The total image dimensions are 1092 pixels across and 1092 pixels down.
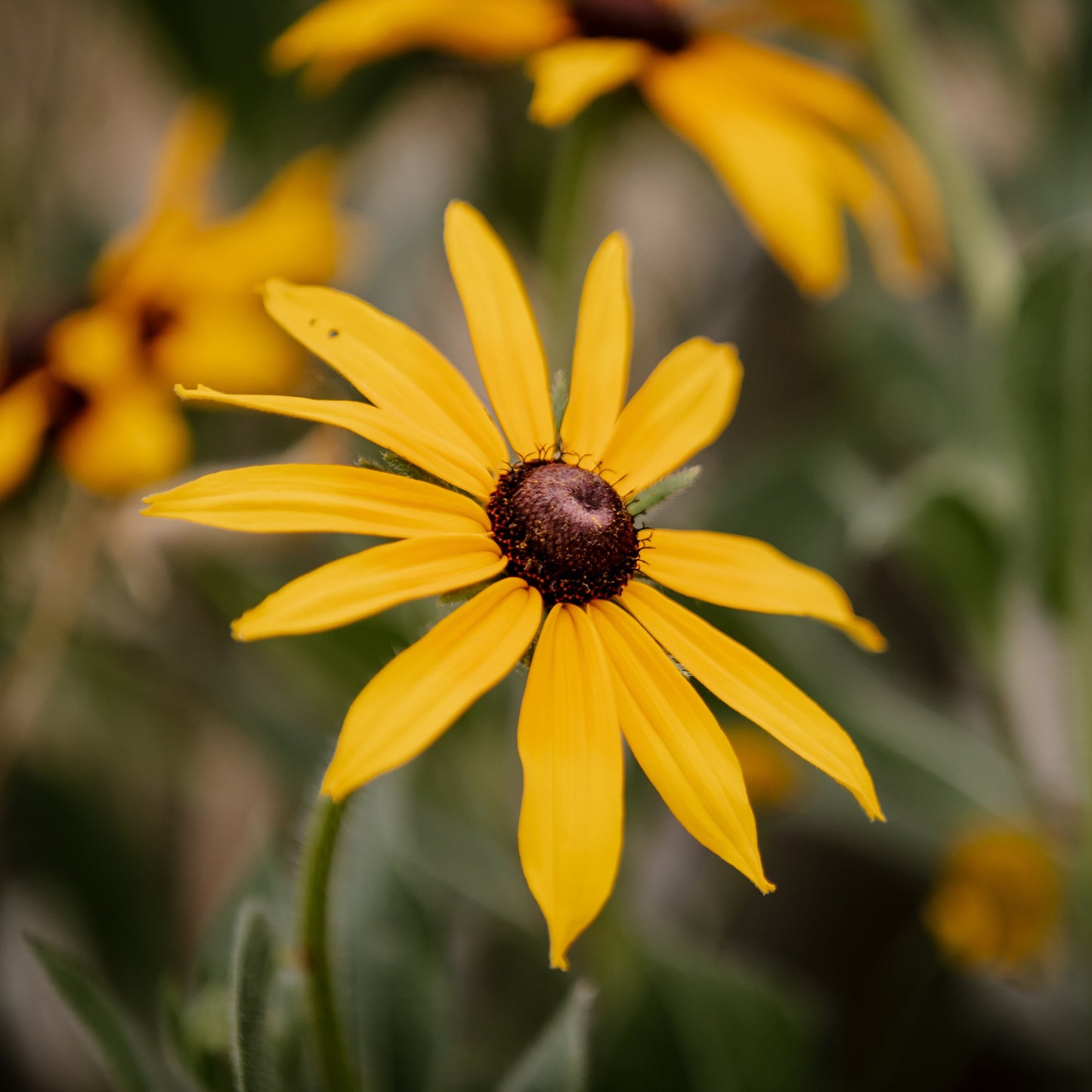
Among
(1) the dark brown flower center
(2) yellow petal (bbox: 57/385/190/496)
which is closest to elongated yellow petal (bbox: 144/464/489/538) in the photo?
(2) yellow petal (bbox: 57/385/190/496)

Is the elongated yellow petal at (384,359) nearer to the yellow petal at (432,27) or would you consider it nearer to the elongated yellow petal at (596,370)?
the elongated yellow petal at (596,370)

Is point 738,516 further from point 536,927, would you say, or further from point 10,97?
point 10,97

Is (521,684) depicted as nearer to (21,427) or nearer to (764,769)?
(764,769)

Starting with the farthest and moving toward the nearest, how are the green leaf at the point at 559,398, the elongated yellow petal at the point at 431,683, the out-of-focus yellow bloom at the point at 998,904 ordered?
the out-of-focus yellow bloom at the point at 998,904
the green leaf at the point at 559,398
the elongated yellow petal at the point at 431,683

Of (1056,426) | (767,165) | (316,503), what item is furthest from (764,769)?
(316,503)

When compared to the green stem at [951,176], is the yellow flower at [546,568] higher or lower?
lower

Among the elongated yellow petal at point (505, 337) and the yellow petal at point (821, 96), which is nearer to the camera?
the elongated yellow petal at point (505, 337)

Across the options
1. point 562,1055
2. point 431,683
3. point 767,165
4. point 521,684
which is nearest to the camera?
point 431,683

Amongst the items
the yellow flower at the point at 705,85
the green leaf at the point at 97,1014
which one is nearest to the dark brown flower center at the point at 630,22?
the yellow flower at the point at 705,85
